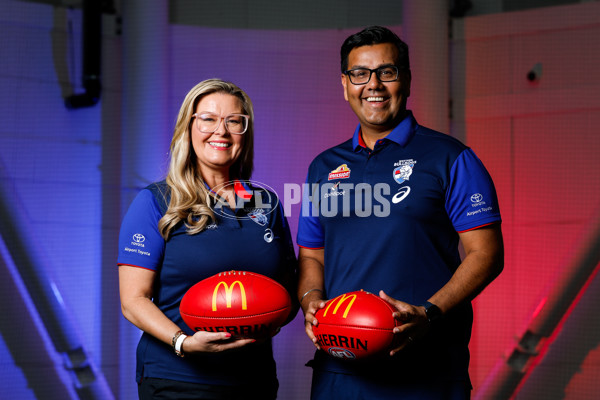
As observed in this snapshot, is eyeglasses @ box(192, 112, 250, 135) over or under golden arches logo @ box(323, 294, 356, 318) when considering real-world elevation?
over

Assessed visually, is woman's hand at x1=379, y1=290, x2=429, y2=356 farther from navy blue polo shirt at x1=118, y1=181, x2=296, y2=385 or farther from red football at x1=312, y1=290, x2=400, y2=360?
navy blue polo shirt at x1=118, y1=181, x2=296, y2=385

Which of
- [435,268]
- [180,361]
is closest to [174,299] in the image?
[180,361]

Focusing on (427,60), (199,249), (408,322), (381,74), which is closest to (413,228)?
(408,322)

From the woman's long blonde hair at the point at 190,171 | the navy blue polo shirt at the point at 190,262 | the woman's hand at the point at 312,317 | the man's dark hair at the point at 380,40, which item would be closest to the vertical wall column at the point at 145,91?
the woman's long blonde hair at the point at 190,171

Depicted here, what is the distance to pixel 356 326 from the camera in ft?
4.27

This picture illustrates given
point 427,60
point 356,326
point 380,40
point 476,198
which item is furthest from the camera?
point 427,60

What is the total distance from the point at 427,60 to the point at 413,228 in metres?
2.25

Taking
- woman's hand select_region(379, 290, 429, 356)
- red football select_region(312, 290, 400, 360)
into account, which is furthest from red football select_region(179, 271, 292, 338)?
woman's hand select_region(379, 290, 429, 356)

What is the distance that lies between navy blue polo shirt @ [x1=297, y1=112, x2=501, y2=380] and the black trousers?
20 centimetres

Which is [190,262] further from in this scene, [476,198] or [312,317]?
[476,198]

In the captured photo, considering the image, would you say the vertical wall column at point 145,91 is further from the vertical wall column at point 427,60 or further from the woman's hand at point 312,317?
the woman's hand at point 312,317

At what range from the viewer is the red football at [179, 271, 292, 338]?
4.42ft

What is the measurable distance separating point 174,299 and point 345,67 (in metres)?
0.75

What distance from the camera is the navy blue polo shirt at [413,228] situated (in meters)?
1.44
